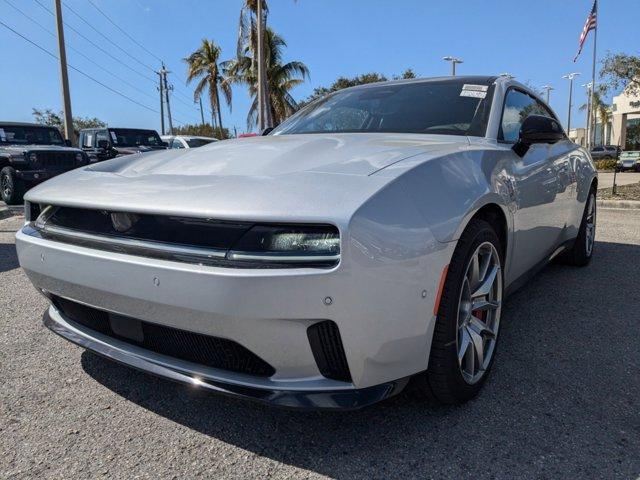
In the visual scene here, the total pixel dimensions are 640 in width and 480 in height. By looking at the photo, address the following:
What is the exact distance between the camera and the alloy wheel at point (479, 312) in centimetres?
206

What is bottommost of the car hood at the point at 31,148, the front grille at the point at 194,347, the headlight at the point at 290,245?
the front grille at the point at 194,347

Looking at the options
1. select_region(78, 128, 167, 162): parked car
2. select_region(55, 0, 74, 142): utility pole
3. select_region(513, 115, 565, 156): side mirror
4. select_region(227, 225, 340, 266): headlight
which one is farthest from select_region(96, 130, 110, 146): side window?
select_region(227, 225, 340, 266): headlight

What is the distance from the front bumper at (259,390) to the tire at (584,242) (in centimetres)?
315

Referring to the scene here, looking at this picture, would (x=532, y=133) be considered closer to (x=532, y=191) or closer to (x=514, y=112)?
(x=532, y=191)

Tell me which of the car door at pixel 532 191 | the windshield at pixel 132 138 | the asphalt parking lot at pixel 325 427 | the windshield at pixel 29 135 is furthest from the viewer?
the windshield at pixel 132 138

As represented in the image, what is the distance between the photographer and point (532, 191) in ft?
8.98

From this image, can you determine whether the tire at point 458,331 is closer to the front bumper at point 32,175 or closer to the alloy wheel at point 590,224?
the alloy wheel at point 590,224

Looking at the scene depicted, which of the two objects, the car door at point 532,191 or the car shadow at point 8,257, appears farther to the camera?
the car shadow at point 8,257

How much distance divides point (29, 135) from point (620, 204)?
12011mm

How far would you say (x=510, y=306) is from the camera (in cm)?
344

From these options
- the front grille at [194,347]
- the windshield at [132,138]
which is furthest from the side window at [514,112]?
the windshield at [132,138]

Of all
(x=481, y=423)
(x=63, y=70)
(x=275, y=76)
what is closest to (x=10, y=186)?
(x=63, y=70)

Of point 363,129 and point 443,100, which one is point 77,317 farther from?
point 443,100

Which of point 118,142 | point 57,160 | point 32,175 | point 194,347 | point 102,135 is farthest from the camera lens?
point 102,135
